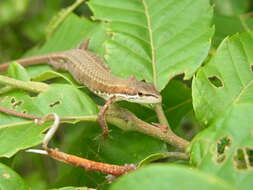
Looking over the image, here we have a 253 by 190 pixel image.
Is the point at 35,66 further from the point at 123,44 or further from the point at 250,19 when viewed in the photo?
the point at 250,19

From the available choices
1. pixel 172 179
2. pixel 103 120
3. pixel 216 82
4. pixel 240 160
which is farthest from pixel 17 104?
pixel 172 179

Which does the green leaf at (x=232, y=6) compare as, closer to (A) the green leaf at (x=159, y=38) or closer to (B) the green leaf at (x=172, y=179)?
(A) the green leaf at (x=159, y=38)

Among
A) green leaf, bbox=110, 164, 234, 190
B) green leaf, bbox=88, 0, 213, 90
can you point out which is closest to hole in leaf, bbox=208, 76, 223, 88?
green leaf, bbox=88, 0, 213, 90

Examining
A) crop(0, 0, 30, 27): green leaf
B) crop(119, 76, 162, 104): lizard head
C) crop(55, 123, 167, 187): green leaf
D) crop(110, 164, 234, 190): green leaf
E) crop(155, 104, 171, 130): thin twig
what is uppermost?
crop(110, 164, 234, 190): green leaf

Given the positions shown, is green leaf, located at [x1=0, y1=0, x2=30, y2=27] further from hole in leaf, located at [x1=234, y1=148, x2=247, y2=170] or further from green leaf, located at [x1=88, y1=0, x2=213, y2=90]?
hole in leaf, located at [x1=234, y1=148, x2=247, y2=170]

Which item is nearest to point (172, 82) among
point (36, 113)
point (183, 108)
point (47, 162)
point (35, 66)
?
point (183, 108)

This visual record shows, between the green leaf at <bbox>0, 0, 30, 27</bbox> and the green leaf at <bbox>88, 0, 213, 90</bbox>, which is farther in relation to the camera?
the green leaf at <bbox>0, 0, 30, 27</bbox>
